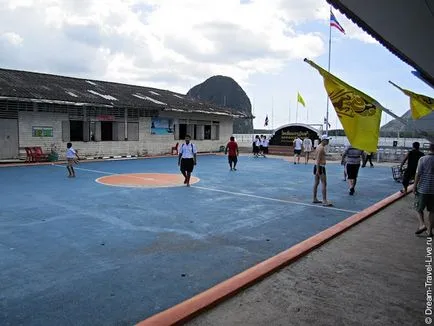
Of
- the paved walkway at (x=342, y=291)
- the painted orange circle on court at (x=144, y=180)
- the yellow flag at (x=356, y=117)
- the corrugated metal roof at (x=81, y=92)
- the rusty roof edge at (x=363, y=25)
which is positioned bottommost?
the paved walkway at (x=342, y=291)

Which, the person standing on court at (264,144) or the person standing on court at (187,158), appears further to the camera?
the person standing on court at (264,144)

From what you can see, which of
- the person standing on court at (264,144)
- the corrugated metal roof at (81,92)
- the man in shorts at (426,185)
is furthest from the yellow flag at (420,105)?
the person standing on court at (264,144)

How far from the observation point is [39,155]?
2022 centimetres

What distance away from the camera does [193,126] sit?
30438 mm

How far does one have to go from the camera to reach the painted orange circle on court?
12.9 m

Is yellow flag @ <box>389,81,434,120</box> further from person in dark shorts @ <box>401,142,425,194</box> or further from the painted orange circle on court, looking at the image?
the painted orange circle on court

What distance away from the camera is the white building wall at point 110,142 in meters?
20.4

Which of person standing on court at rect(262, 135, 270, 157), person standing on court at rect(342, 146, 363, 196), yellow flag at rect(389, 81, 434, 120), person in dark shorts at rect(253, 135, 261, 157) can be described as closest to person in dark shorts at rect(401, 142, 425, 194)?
person standing on court at rect(342, 146, 363, 196)

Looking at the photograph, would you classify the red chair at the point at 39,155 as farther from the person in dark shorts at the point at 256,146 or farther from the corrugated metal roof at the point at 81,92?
the person in dark shorts at the point at 256,146

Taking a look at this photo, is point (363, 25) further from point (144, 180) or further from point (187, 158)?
point (144, 180)

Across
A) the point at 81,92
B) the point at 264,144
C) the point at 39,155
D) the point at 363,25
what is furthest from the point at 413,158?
the point at 81,92

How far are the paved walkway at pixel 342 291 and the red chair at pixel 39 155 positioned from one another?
57.8 feet

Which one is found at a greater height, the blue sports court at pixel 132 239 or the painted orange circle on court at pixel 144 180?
the painted orange circle on court at pixel 144 180

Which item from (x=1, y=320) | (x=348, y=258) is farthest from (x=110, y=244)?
(x=348, y=258)
